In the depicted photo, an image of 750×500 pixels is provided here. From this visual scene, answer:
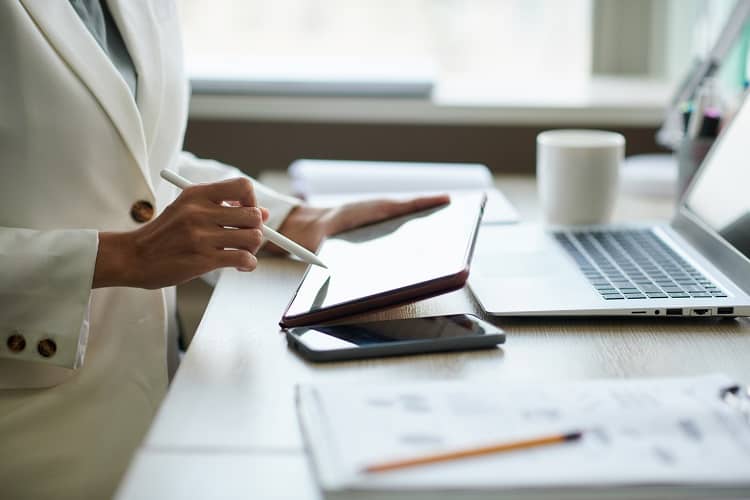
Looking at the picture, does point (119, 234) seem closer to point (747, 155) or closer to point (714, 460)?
point (714, 460)

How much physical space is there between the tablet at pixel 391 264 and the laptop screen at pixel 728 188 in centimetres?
28

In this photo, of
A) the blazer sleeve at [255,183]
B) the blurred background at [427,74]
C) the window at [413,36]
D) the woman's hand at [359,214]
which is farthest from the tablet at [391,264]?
the window at [413,36]

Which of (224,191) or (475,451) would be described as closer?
(475,451)

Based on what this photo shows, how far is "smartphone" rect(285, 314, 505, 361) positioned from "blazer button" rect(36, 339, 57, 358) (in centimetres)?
22

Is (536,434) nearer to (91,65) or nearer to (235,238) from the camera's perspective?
(235,238)

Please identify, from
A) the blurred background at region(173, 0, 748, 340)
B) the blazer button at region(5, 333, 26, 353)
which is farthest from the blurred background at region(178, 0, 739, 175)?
the blazer button at region(5, 333, 26, 353)

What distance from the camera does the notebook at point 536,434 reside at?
0.55m

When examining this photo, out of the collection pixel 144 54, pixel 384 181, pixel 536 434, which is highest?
pixel 144 54

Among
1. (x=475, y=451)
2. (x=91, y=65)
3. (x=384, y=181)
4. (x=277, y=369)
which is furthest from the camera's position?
(x=384, y=181)

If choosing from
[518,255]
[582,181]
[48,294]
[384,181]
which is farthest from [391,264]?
[384,181]

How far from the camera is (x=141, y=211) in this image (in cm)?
103

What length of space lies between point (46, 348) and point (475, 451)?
47 cm

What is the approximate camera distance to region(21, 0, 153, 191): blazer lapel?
3.17 feet

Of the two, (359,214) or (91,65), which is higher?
(91,65)
